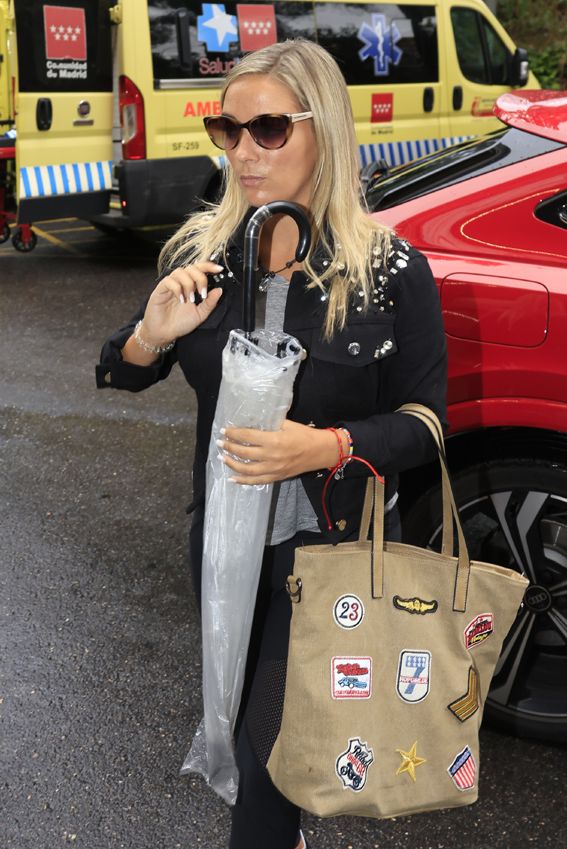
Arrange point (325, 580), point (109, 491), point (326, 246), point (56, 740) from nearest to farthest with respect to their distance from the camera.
→ 1. point (325, 580)
2. point (326, 246)
3. point (56, 740)
4. point (109, 491)

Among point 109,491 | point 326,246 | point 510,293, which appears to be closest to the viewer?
point 326,246

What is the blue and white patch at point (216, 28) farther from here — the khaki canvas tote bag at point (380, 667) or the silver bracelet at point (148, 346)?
the khaki canvas tote bag at point (380, 667)

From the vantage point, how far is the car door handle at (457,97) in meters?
9.18

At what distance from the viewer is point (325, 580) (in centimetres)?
181

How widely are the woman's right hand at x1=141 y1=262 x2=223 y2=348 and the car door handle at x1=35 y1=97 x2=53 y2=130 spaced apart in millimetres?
5811

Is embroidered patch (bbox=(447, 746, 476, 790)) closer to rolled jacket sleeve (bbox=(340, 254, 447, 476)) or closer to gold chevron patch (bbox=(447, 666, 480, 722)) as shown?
gold chevron patch (bbox=(447, 666, 480, 722))

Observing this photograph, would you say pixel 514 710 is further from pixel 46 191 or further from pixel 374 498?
pixel 46 191

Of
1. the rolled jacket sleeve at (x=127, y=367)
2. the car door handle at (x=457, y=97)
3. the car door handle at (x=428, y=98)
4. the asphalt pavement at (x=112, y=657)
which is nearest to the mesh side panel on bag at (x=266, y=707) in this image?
the rolled jacket sleeve at (x=127, y=367)

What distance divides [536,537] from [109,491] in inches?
88.8

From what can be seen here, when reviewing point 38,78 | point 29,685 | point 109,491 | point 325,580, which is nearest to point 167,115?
point 38,78

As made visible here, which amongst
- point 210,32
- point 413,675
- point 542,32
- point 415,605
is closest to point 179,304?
point 415,605

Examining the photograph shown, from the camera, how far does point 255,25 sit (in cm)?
794

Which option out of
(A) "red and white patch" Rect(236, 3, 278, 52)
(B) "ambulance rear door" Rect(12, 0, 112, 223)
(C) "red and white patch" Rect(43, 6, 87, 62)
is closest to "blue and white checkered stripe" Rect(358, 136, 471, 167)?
(A) "red and white patch" Rect(236, 3, 278, 52)

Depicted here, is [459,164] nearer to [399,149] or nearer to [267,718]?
[267,718]
